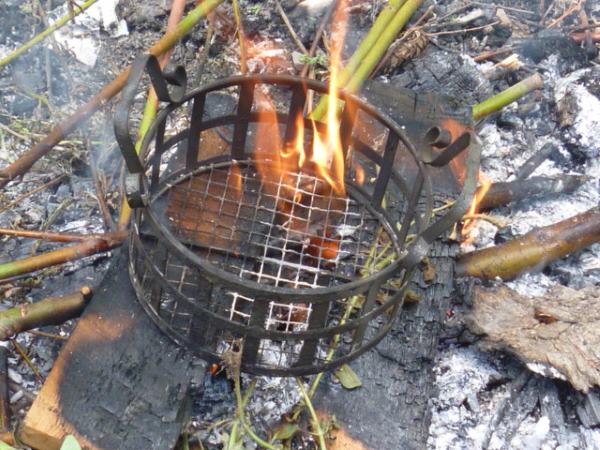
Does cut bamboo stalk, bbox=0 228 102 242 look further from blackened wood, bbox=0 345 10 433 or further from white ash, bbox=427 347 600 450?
white ash, bbox=427 347 600 450

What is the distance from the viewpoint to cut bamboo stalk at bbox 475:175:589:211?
2.86m

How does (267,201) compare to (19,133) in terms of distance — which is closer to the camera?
(267,201)

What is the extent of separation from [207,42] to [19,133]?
3.23ft

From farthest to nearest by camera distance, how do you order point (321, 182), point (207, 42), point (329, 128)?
point (207, 42)
point (321, 182)
point (329, 128)

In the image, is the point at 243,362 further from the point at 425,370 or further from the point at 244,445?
the point at 425,370

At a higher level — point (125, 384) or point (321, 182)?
point (321, 182)

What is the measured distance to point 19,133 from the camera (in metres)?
2.92

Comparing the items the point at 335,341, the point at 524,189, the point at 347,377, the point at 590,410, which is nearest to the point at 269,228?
the point at 335,341

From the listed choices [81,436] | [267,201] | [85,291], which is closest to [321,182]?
[267,201]

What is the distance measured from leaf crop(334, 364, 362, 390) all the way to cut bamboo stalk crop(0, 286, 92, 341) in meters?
0.91

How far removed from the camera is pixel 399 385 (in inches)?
86.4

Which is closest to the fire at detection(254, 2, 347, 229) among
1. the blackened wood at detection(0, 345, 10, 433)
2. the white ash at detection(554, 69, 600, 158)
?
the blackened wood at detection(0, 345, 10, 433)

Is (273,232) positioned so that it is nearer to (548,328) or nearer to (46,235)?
(46,235)

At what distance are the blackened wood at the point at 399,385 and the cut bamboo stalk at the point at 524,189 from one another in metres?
0.59
